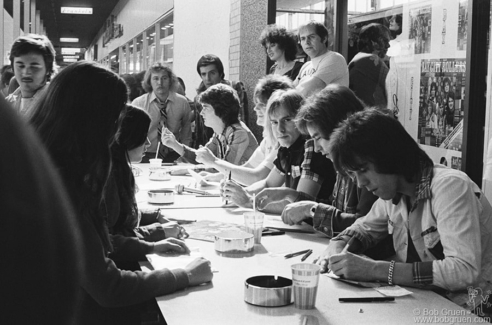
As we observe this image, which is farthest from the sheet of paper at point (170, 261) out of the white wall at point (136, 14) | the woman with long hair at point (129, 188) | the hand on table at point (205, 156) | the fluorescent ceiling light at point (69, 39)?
the fluorescent ceiling light at point (69, 39)

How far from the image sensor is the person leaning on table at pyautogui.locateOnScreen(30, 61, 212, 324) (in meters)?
1.53

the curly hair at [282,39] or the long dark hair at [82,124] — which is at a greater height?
the curly hair at [282,39]

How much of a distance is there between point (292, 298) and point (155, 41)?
41.6 feet

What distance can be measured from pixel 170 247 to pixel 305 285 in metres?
0.78

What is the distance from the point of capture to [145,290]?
1743 mm

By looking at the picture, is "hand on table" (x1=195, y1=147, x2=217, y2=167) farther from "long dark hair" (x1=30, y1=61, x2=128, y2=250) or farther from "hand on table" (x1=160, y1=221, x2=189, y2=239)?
"long dark hair" (x1=30, y1=61, x2=128, y2=250)

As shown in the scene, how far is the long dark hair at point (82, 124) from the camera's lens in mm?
1526

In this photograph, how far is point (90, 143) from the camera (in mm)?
1556

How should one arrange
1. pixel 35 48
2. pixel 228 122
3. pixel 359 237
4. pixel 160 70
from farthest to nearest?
pixel 160 70 < pixel 228 122 < pixel 35 48 < pixel 359 237

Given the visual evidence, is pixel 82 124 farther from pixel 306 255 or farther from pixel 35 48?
pixel 35 48

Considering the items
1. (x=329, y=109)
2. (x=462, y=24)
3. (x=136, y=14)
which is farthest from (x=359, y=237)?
(x=136, y=14)

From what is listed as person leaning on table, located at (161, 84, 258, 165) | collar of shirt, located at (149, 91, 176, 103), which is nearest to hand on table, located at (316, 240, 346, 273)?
person leaning on table, located at (161, 84, 258, 165)

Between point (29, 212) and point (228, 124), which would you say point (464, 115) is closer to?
point (228, 124)

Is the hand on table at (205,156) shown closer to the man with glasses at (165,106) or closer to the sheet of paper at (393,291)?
the man with glasses at (165,106)
